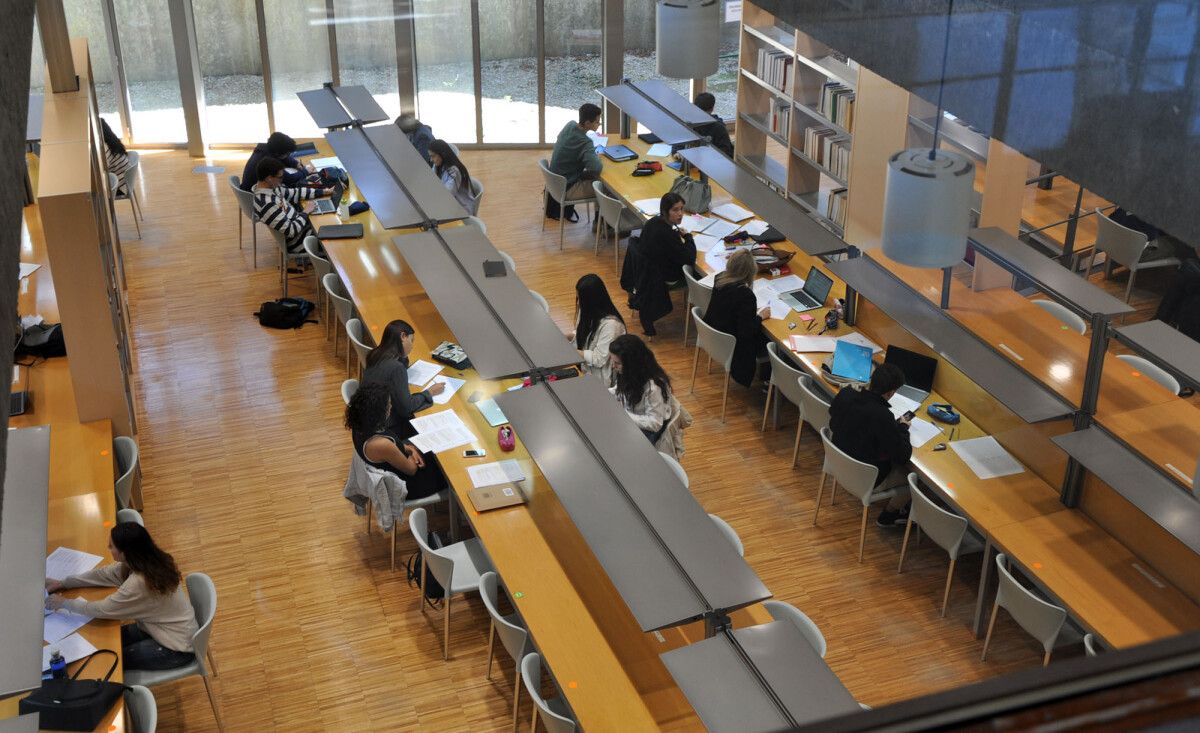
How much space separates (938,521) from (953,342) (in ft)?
3.77

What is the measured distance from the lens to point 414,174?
8961 millimetres

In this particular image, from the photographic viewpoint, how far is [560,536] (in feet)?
19.5

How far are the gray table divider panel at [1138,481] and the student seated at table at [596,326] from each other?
8.70ft

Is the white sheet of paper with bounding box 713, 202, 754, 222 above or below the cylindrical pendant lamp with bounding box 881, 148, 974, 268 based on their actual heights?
below

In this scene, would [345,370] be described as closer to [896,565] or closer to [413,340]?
[413,340]

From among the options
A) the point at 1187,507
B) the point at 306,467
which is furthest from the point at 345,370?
the point at 1187,507

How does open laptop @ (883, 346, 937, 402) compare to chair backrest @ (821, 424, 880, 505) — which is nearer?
chair backrest @ (821, 424, 880, 505)

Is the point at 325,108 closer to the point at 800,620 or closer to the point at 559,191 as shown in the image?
the point at 559,191

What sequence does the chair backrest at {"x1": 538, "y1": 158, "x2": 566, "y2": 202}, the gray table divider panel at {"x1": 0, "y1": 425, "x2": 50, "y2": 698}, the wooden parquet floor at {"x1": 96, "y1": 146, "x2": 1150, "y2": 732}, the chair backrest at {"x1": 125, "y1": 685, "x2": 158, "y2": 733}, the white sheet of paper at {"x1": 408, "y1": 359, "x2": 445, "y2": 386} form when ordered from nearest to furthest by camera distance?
the gray table divider panel at {"x1": 0, "y1": 425, "x2": 50, "y2": 698} < the chair backrest at {"x1": 125, "y1": 685, "x2": 158, "y2": 733} < the wooden parquet floor at {"x1": 96, "y1": 146, "x2": 1150, "y2": 732} < the white sheet of paper at {"x1": 408, "y1": 359, "x2": 445, "y2": 386} < the chair backrest at {"x1": 538, "y1": 158, "x2": 566, "y2": 202}

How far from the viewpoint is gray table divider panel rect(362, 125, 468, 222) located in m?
8.40

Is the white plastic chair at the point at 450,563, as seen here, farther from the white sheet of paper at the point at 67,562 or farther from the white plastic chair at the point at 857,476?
the white plastic chair at the point at 857,476

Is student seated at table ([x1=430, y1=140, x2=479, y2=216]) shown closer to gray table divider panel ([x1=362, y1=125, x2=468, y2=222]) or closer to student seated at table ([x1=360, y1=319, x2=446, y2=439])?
gray table divider panel ([x1=362, y1=125, x2=468, y2=222])

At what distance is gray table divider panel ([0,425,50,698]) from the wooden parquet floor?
1239mm

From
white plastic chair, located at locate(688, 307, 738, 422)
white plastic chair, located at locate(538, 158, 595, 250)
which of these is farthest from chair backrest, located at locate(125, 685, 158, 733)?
white plastic chair, located at locate(538, 158, 595, 250)
